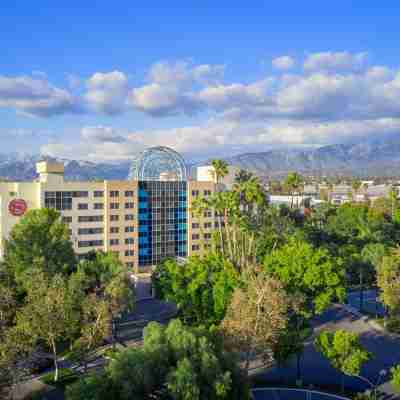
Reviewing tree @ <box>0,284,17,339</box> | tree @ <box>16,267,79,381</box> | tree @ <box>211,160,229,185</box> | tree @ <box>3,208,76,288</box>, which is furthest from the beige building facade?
tree @ <box>16,267,79,381</box>

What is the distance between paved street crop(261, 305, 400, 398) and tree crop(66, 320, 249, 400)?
14.2 meters

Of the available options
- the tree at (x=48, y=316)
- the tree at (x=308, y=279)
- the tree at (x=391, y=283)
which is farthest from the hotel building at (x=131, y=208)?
the tree at (x=391, y=283)

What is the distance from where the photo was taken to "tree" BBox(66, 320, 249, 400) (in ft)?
80.1

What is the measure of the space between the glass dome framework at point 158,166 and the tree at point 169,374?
5942 cm

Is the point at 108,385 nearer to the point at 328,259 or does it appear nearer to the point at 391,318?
the point at 328,259

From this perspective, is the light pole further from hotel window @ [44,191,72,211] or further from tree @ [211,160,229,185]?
hotel window @ [44,191,72,211]

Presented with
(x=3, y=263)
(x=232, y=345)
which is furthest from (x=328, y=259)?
(x=3, y=263)

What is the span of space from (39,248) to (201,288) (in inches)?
821

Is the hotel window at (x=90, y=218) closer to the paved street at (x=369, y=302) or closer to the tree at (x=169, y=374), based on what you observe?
the paved street at (x=369, y=302)

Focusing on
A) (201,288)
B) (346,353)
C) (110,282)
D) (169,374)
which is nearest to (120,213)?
(110,282)

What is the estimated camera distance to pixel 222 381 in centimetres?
2536

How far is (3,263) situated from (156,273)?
60.2ft

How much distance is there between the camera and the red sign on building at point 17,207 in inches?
2960

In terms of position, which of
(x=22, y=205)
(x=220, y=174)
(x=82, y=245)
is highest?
(x=220, y=174)
